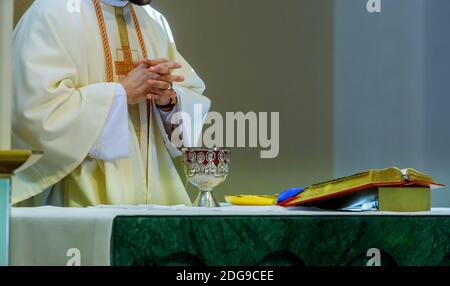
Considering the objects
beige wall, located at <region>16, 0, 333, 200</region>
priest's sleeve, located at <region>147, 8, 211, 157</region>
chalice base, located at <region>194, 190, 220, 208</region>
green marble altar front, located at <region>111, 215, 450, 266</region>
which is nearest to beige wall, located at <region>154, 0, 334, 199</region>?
beige wall, located at <region>16, 0, 333, 200</region>

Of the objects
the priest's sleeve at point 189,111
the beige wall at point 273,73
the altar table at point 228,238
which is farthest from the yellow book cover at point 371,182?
the beige wall at point 273,73

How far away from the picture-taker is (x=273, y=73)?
4734 mm

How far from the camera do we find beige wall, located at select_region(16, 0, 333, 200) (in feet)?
15.3

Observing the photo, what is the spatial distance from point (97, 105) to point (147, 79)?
0.53 ft

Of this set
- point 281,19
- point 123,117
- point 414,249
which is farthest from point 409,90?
point 414,249

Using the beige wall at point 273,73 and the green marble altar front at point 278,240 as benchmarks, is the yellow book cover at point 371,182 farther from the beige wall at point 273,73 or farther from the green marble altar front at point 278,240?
the beige wall at point 273,73

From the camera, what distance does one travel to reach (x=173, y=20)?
4539 millimetres

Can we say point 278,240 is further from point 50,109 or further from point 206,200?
point 50,109

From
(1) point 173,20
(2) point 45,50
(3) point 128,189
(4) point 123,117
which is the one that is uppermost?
(1) point 173,20

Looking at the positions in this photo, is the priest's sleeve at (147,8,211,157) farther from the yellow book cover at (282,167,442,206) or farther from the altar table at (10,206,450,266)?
the altar table at (10,206,450,266)

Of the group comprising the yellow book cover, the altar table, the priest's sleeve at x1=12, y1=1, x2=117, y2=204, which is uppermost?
the priest's sleeve at x1=12, y1=1, x2=117, y2=204

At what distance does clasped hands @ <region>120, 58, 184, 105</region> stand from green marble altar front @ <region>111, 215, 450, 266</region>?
1006mm
